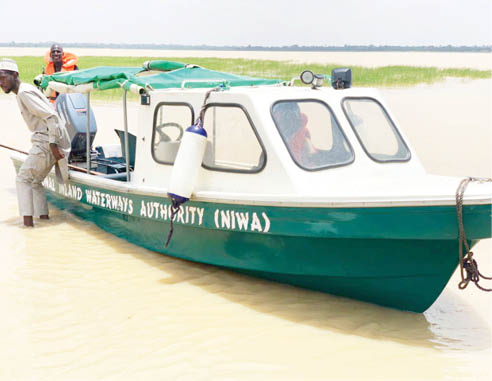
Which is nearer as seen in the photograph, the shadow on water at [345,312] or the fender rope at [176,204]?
the shadow on water at [345,312]

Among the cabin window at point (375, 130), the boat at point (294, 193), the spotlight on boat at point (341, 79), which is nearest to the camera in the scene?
the boat at point (294, 193)

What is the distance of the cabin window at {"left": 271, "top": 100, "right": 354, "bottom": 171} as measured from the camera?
5254 millimetres

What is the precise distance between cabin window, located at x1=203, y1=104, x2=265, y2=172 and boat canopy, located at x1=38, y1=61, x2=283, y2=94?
361mm

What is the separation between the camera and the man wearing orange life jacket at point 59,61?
29.9 feet

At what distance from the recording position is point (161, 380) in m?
4.08

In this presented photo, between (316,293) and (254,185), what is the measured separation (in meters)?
1.09

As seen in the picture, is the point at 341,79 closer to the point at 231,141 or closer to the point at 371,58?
the point at 231,141

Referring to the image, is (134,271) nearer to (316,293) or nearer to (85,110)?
(316,293)

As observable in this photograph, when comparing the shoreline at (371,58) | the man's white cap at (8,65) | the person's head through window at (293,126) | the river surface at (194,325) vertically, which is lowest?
the river surface at (194,325)

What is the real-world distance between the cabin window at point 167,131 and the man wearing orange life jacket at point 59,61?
143 inches

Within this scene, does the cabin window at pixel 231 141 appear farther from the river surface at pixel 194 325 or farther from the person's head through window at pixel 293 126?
the river surface at pixel 194 325

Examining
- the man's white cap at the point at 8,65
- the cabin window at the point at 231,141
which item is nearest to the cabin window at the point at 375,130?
the cabin window at the point at 231,141

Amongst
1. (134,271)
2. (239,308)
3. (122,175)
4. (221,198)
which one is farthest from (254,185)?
(122,175)

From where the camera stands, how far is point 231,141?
18.0 feet
